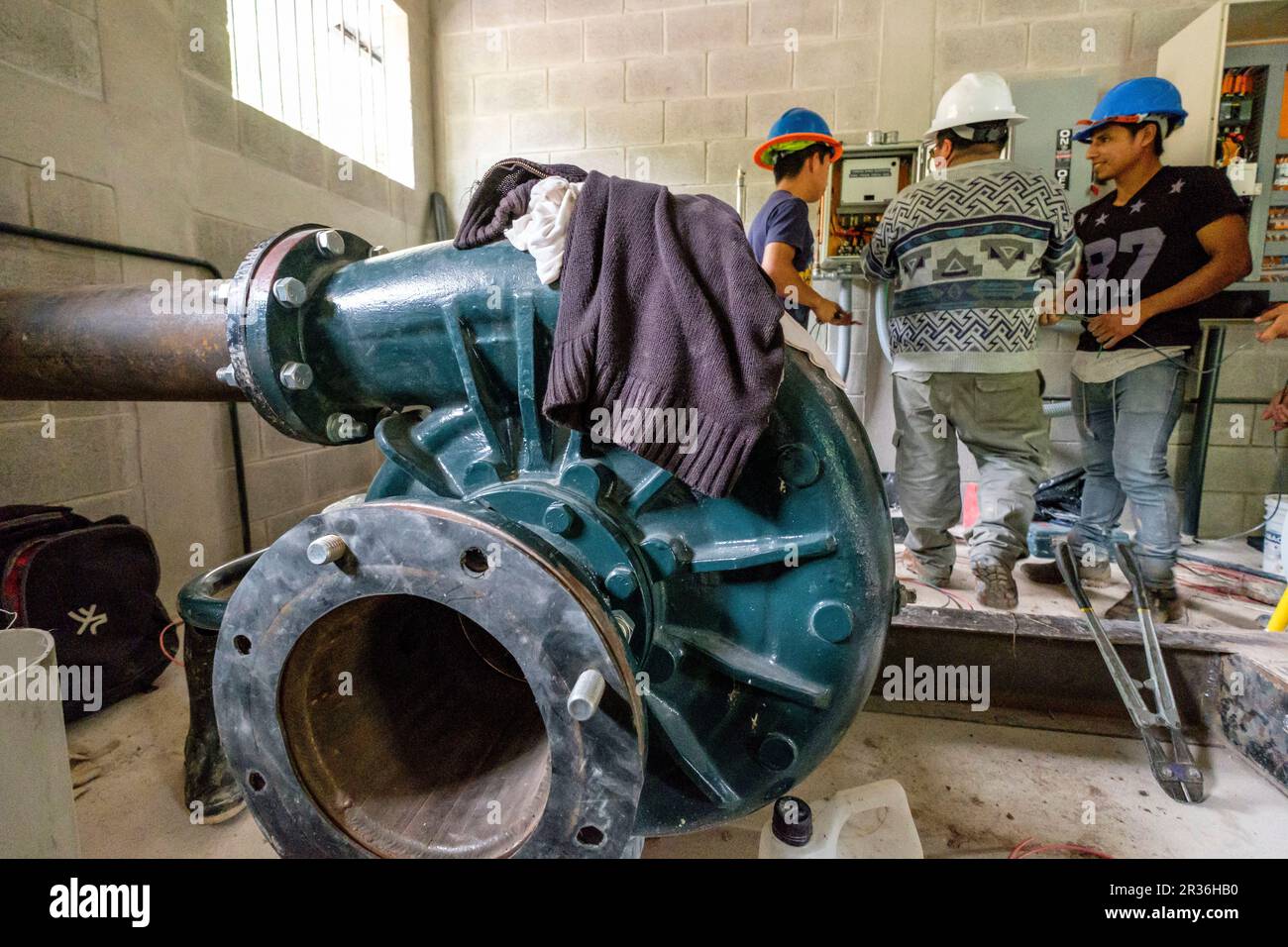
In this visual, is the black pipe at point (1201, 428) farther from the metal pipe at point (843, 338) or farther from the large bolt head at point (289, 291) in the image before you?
the large bolt head at point (289, 291)

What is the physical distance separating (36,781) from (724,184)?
12.0ft

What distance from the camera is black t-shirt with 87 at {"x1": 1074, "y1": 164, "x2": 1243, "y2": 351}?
2168 mm

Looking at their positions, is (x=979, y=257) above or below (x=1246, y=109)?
below

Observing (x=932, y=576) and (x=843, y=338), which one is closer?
(x=932, y=576)

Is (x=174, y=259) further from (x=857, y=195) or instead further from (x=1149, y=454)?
(x=1149, y=454)

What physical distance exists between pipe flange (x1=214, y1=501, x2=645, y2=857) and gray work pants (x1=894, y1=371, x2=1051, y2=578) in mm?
1859

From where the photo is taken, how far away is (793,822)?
0.95 metres

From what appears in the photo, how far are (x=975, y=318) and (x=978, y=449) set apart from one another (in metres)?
0.47

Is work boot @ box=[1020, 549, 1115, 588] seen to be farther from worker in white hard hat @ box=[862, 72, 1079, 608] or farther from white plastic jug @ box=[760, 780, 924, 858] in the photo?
white plastic jug @ box=[760, 780, 924, 858]

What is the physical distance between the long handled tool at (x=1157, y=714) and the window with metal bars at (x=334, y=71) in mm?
3156

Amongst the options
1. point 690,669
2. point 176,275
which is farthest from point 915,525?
point 176,275

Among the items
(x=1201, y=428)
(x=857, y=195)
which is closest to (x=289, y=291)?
→ (x=857, y=195)

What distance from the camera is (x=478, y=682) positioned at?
0.95m

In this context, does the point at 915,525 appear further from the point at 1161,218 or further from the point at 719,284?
the point at 719,284
